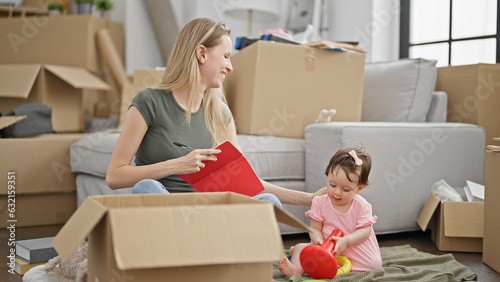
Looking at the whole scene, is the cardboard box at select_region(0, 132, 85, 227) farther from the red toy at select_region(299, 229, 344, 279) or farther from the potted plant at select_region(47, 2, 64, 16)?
the potted plant at select_region(47, 2, 64, 16)

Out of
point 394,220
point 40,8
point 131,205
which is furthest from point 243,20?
point 131,205

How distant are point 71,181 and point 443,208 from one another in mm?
1594

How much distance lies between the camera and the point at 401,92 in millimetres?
2355

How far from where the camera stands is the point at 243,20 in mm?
3883

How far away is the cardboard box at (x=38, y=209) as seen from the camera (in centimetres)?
221

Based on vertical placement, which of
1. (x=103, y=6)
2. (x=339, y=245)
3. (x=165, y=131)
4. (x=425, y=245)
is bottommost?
(x=425, y=245)

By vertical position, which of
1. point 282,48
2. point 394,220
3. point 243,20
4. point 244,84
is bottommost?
point 394,220

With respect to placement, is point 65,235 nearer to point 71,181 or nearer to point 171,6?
point 71,181

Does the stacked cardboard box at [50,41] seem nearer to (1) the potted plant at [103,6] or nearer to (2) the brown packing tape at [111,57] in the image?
(2) the brown packing tape at [111,57]

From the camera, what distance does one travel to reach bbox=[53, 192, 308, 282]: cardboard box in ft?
2.33

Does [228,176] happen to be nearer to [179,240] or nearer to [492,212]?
[179,240]

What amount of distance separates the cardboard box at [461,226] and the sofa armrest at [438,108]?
62cm

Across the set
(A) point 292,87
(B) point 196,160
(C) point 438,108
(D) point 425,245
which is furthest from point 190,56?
(C) point 438,108

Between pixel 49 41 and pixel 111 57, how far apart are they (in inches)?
16.8
